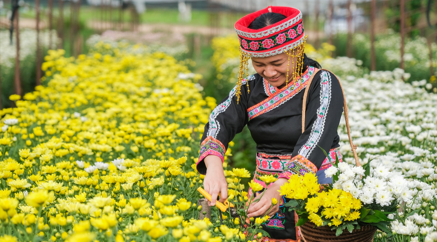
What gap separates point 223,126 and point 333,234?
0.78 meters

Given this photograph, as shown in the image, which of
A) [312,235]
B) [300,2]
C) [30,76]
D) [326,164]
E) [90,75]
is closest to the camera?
[312,235]

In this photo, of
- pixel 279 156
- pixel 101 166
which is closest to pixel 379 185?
pixel 279 156

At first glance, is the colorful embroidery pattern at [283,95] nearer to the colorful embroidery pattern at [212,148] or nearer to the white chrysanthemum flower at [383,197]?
the colorful embroidery pattern at [212,148]

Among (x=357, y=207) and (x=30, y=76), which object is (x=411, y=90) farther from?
(x=30, y=76)

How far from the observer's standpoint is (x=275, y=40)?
1.88 meters

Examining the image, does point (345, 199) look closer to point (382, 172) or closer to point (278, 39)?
point (382, 172)

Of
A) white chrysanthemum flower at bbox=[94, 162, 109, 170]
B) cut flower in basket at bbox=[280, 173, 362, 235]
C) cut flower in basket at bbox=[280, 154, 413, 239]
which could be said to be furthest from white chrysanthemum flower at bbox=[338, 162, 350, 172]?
white chrysanthemum flower at bbox=[94, 162, 109, 170]

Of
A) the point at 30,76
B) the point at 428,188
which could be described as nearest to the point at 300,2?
the point at 30,76

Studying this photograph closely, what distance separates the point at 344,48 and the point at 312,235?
1328 centimetres

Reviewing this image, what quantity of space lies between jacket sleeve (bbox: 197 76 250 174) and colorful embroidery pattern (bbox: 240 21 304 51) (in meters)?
0.33

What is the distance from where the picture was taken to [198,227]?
1.29m

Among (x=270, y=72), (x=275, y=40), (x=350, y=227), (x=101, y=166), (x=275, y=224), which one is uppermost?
(x=275, y=40)

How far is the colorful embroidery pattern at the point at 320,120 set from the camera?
1808 millimetres

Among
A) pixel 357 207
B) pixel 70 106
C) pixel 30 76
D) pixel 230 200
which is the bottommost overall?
pixel 30 76
